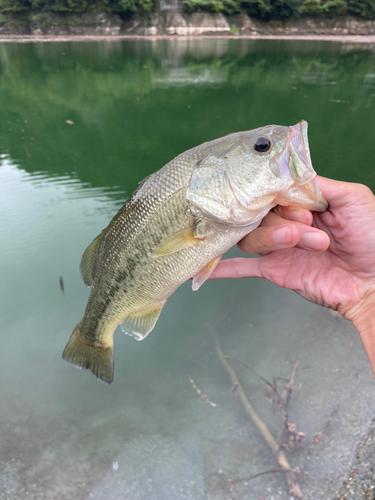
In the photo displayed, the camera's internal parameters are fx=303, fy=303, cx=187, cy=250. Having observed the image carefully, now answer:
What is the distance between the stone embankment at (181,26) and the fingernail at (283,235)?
5284 cm

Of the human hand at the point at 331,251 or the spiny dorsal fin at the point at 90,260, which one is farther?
the spiny dorsal fin at the point at 90,260

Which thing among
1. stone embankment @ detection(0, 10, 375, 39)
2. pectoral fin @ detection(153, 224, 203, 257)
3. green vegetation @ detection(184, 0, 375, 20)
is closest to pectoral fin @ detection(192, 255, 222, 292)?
pectoral fin @ detection(153, 224, 203, 257)

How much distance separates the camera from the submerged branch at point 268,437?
2.85 metres

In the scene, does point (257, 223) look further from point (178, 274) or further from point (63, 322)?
point (63, 322)

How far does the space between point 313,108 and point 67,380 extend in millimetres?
14095

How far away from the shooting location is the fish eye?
1.82m

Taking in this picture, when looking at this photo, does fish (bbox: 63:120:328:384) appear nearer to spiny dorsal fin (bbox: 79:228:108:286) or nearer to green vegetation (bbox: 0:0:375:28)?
spiny dorsal fin (bbox: 79:228:108:286)

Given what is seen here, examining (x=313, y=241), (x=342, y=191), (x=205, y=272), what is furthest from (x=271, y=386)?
(x=342, y=191)

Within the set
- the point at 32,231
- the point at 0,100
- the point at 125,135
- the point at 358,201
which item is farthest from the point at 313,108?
the point at 0,100

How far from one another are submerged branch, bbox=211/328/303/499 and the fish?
1956 mm

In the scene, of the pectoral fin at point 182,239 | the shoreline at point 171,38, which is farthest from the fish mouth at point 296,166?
the shoreline at point 171,38

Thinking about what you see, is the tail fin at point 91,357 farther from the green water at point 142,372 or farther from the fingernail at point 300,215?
the fingernail at point 300,215

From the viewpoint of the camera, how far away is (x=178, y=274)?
82.7 inches

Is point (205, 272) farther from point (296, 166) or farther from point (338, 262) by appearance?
point (338, 262)
